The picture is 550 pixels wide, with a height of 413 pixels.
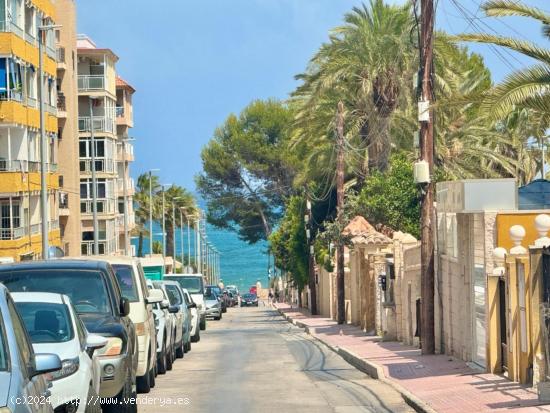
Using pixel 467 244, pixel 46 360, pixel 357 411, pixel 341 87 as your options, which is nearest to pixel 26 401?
pixel 46 360

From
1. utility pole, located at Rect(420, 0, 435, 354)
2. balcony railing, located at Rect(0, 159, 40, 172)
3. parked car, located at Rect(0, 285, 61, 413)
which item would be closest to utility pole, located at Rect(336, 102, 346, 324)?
balcony railing, located at Rect(0, 159, 40, 172)

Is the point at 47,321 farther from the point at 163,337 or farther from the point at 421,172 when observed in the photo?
the point at 421,172

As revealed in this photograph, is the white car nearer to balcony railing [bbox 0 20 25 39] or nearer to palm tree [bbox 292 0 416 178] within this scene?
palm tree [bbox 292 0 416 178]

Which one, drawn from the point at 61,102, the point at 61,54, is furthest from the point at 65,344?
the point at 61,54

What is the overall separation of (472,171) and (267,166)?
43.2 m

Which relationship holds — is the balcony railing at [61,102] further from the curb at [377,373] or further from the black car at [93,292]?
the black car at [93,292]

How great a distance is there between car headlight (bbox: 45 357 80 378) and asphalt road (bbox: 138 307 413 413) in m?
5.09

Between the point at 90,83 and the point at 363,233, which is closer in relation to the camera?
the point at 363,233

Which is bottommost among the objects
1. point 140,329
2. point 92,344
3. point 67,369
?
point 140,329

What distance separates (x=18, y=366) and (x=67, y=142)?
65.4m

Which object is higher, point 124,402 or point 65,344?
point 65,344

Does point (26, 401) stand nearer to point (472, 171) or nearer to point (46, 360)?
point (46, 360)

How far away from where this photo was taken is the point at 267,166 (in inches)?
3698

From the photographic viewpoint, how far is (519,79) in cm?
2147
